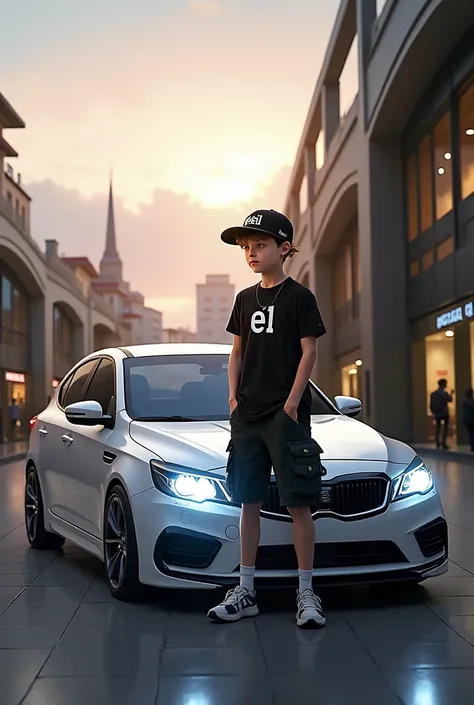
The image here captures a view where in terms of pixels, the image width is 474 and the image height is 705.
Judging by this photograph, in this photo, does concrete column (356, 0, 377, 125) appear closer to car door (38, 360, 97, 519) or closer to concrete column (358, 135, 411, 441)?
concrete column (358, 135, 411, 441)

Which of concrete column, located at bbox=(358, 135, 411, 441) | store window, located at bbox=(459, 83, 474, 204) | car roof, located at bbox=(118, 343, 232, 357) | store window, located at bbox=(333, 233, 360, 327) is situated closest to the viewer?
car roof, located at bbox=(118, 343, 232, 357)

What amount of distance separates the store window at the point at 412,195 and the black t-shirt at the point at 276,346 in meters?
23.6

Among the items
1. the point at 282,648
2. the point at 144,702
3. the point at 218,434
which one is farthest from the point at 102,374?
the point at 144,702

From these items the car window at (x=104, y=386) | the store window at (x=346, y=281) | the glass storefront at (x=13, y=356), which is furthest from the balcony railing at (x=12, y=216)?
the car window at (x=104, y=386)

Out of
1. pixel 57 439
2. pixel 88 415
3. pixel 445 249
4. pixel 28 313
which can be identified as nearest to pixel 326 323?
pixel 28 313

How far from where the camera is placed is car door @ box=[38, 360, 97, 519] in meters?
6.88

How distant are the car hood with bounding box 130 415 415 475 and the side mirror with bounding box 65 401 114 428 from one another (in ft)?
0.79

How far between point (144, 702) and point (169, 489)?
164 cm

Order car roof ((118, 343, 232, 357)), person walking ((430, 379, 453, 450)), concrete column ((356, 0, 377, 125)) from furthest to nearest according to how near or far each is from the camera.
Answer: concrete column ((356, 0, 377, 125)), person walking ((430, 379, 453, 450)), car roof ((118, 343, 232, 357))

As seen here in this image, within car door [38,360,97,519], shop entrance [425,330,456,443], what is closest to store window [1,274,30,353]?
shop entrance [425,330,456,443]

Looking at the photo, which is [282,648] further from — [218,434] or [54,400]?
[54,400]

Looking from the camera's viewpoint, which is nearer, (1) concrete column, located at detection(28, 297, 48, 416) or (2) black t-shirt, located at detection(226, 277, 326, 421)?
(2) black t-shirt, located at detection(226, 277, 326, 421)

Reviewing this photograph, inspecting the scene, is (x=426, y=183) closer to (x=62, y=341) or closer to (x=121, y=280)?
(x=62, y=341)

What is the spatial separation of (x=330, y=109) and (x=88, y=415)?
3572 cm
